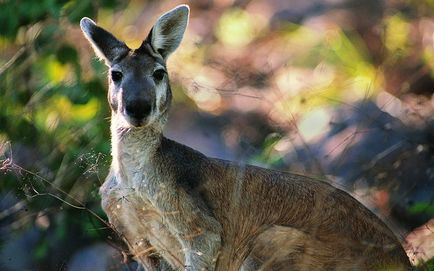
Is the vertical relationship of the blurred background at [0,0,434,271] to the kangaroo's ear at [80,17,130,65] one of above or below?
below

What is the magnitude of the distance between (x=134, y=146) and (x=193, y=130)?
4.32m

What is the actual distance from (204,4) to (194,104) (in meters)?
3.95

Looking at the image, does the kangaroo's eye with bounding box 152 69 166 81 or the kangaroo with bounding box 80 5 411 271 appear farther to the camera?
the kangaroo's eye with bounding box 152 69 166 81

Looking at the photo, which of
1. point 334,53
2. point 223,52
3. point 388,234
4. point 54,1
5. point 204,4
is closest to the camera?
point 388,234

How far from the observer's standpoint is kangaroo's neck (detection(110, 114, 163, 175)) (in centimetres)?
682

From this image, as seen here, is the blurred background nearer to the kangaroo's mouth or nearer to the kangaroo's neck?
the kangaroo's neck

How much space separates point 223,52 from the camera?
483 inches

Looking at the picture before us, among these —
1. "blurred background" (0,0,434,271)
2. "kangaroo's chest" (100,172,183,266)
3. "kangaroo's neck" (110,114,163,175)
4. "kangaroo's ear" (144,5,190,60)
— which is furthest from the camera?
"blurred background" (0,0,434,271)

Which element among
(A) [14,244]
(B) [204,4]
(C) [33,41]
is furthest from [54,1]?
(B) [204,4]

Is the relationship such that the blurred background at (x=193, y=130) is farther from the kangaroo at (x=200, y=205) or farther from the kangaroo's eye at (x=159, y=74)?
the kangaroo's eye at (x=159, y=74)

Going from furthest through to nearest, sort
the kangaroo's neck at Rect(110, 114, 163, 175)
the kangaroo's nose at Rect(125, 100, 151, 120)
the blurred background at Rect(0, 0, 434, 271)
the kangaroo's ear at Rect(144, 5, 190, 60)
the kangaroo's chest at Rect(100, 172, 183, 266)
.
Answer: the blurred background at Rect(0, 0, 434, 271), the kangaroo's ear at Rect(144, 5, 190, 60), the kangaroo's neck at Rect(110, 114, 163, 175), the kangaroo's chest at Rect(100, 172, 183, 266), the kangaroo's nose at Rect(125, 100, 151, 120)

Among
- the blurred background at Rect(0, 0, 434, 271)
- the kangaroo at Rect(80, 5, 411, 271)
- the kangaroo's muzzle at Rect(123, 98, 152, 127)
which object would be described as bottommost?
the blurred background at Rect(0, 0, 434, 271)

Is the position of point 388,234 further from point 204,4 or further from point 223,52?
point 204,4

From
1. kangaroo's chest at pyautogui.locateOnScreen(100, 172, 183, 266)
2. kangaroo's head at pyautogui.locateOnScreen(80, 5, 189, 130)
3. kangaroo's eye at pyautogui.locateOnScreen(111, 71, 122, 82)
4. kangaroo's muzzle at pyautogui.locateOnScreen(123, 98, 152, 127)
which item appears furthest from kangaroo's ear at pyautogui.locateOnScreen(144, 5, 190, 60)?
kangaroo's chest at pyautogui.locateOnScreen(100, 172, 183, 266)
